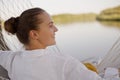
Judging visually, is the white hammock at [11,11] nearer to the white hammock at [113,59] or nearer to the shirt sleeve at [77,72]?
the white hammock at [113,59]

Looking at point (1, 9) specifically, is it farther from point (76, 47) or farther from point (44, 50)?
point (76, 47)

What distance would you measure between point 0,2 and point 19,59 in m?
0.96

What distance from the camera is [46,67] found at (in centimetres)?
97

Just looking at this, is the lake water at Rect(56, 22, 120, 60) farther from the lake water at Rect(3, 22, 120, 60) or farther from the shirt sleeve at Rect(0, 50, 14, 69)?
the shirt sleeve at Rect(0, 50, 14, 69)

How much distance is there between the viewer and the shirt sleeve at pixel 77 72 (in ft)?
3.05

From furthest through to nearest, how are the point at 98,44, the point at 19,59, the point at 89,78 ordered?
the point at 98,44 < the point at 19,59 < the point at 89,78

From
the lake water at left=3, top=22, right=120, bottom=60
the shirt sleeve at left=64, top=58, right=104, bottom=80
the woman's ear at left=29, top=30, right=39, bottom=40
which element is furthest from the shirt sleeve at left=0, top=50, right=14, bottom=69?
the lake water at left=3, top=22, right=120, bottom=60

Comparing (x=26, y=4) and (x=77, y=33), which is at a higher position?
(x=26, y=4)

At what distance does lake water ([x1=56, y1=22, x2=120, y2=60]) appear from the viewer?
17.6ft

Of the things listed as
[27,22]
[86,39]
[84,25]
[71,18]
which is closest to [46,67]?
[27,22]

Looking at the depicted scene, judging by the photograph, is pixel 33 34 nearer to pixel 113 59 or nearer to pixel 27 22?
pixel 27 22

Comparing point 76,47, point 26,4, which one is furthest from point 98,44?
point 26,4

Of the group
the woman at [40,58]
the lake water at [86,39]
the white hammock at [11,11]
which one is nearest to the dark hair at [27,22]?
the woman at [40,58]

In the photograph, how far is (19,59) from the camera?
3.39 feet
